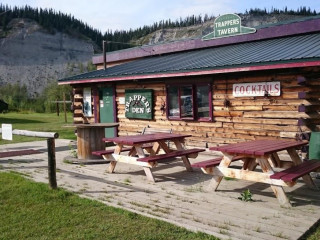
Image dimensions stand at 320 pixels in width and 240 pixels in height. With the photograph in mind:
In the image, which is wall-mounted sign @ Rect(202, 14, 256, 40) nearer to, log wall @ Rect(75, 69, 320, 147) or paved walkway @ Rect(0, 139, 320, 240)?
log wall @ Rect(75, 69, 320, 147)

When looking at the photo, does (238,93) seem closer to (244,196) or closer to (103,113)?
(244,196)

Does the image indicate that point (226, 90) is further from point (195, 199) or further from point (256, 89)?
point (195, 199)

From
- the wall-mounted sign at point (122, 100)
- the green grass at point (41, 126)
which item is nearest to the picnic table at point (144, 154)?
the green grass at point (41, 126)

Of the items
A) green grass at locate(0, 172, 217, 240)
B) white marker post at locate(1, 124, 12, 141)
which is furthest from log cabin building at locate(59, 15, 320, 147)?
green grass at locate(0, 172, 217, 240)

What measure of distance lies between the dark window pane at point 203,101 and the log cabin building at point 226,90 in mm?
28

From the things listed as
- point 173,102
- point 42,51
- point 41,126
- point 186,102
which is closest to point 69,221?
point 186,102

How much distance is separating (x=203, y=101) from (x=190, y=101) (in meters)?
0.40

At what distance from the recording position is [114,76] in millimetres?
12000

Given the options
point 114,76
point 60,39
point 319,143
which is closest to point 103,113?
point 114,76

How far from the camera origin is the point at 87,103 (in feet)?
46.8

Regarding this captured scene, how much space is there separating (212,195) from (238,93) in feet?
13.8

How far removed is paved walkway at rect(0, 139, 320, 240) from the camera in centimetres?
449

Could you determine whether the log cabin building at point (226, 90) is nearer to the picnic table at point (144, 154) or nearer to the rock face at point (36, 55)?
the picnic table at point (144, 154)

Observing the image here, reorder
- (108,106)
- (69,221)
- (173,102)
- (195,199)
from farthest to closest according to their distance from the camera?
(108,106)
(173,102)
(195,199)
(69,221)
